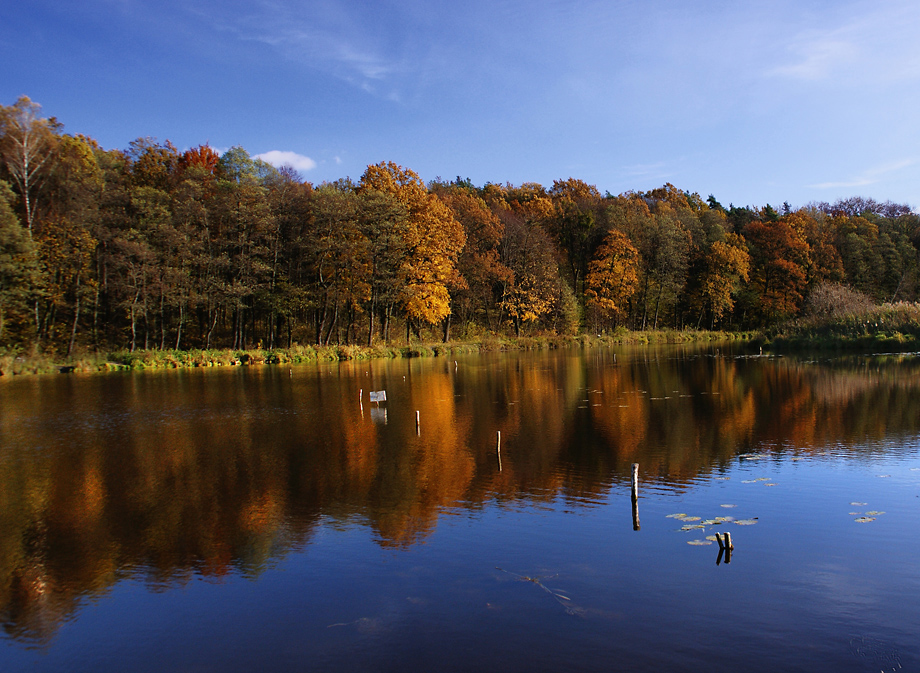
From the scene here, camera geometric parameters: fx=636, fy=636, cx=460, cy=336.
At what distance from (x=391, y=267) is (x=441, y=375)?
18694 millimetres

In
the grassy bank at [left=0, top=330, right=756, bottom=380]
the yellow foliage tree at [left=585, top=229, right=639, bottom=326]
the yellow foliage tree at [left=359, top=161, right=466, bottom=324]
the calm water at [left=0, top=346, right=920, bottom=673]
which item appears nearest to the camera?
the calm water at [left=0, top=346, right=920, bottom=673]

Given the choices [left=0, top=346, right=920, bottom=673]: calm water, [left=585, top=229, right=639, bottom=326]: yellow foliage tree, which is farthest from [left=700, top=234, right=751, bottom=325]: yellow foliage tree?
[left=0, top=346, right=920, bottom=673]: calm water

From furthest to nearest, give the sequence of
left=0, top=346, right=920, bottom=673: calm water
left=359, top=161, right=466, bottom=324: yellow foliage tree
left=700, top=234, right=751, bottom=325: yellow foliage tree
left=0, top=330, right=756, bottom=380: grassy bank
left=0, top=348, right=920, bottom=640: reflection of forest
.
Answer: left=700, top=234, right=751, bottom=325: yellow foliage tree, left=359, top=161, right=466, bottom=324: yellow foliage tree, left=0, top=330, right=756, bottom=380: grassy bank, left=0, top=348, right=920, bottom=640: reflection of forest, left=0, top=346, right=920, bottom=673: calm water

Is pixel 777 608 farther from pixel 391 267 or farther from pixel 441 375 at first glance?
pixel 391 267

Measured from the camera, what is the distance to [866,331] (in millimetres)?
42375

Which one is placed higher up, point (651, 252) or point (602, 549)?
point (651, 252)

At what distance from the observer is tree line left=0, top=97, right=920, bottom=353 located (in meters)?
46.1

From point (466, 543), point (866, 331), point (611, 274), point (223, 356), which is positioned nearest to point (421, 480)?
point (466, 543)

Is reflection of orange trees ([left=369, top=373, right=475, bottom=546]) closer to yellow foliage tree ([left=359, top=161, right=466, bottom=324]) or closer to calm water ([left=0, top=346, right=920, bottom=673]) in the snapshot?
calm water ([left=0, top=346, right=920, bottom=673])

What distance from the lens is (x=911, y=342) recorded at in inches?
1604

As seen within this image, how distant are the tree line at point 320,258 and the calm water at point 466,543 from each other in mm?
29447

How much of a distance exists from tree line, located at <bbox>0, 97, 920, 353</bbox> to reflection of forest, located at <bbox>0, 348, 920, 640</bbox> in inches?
737

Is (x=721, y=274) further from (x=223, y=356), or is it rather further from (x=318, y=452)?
(x=318, y=452)

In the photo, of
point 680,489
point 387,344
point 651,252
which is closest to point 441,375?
point 387,344
